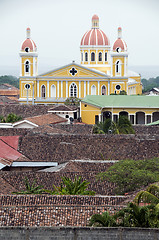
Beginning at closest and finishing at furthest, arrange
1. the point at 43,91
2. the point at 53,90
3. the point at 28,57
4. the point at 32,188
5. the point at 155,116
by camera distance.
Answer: the point at 32,188 → the point at 155,116 → the point at 53,90 → the point at 43,91 → the point at 28,57

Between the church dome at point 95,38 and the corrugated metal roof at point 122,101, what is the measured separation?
2147cm

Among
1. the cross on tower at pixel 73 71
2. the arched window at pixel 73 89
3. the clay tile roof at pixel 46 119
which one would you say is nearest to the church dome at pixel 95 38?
the cross on tower at pixel 73 71

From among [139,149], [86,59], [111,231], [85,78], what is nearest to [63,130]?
[139,149]

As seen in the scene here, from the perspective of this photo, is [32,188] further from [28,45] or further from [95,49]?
[95,49]

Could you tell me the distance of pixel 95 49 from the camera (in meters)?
84.1

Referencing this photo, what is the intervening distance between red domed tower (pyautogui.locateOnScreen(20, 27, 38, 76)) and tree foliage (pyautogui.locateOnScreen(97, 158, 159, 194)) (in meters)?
54.5

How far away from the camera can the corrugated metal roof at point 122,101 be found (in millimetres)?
61031

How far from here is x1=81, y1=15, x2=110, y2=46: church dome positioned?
276 ft

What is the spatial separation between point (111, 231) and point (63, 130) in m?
27.1

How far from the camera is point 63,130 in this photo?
4400cm

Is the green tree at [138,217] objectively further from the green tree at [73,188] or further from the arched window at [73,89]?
the arched window at [73,89]

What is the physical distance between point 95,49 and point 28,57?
26.1ft

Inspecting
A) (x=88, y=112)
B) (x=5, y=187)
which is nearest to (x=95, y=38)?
(x=88, y=112)

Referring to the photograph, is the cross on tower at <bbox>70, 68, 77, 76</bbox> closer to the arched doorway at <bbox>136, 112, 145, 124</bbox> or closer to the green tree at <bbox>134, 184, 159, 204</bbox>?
the arched doorway at <bbox>136, 112, 145, 124</bbox>
